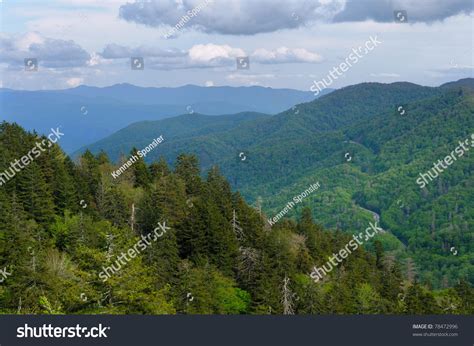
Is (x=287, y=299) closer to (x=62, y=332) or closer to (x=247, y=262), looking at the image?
(x=247, y=262)

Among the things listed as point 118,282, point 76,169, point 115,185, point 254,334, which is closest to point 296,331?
point 254,334

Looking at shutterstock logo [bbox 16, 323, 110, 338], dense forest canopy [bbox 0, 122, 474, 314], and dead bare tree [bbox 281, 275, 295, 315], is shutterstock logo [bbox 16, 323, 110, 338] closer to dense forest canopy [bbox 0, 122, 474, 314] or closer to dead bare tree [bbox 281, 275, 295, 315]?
dense forest canopy [bbox 0, 122, 474, 314]

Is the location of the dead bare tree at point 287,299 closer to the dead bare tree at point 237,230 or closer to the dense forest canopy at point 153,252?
the dense forest canopy at point 153,252

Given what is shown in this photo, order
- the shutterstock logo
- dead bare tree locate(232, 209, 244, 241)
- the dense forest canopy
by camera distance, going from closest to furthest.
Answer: the shutterstock logo
the dense forest canopy
dead bare tree locate(232, 209, 244, 241)

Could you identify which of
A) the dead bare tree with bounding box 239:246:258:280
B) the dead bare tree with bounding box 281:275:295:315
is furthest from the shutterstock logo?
the dead bare tree with bounding box 239:246:258:280

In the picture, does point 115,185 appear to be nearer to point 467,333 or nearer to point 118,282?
point 118,282

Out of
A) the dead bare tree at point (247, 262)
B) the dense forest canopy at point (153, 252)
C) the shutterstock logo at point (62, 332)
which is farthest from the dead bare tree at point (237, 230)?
the shutterstock logo at point (62, 332)

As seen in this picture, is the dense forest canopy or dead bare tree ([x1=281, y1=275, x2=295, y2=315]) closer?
the dense forest canopy

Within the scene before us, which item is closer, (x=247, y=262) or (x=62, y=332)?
(x=62, y=332)

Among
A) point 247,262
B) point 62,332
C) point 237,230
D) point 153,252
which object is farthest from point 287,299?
point 62,332
